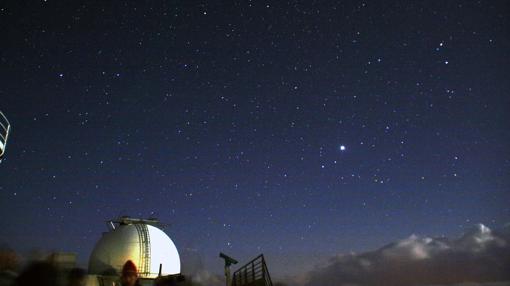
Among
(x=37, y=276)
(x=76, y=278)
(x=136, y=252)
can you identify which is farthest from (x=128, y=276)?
(x=136, y=252)

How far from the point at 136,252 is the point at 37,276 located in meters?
24.0

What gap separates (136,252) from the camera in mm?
25938

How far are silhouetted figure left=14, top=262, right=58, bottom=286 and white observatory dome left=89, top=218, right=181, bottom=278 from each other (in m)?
23.1

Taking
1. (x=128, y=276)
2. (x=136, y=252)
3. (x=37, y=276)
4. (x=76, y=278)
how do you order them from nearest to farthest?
(x=37, y=276) → (x=128, y=276) → (x=76, y=278) → (x=136, y=252)

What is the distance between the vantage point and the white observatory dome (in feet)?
84.5

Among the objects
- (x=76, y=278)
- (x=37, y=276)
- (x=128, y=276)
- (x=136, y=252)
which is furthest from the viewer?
(x=136, y=252)

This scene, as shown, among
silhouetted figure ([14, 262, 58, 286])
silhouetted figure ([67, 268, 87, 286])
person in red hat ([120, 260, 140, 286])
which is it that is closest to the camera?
silhouetted figure ([14, 262, 58, 286])

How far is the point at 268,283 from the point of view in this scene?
51.2 feet

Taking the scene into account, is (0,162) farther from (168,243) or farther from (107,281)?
(168,243)

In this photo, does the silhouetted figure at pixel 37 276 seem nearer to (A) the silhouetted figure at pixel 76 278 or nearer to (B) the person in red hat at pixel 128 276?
(B) the person in red hat at pixel 128 276

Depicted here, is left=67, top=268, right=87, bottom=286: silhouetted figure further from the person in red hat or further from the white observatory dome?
the white observatory dome

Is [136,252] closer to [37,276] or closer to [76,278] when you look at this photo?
[76,278]

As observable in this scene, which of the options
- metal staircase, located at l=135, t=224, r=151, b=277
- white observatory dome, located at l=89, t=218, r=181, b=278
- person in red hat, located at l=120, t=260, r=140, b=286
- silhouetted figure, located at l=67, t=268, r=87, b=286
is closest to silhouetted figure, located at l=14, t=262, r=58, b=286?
person in red hat, located at l=120, t=260, r=140, b=286

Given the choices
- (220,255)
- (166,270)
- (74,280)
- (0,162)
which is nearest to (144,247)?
(166,270)
